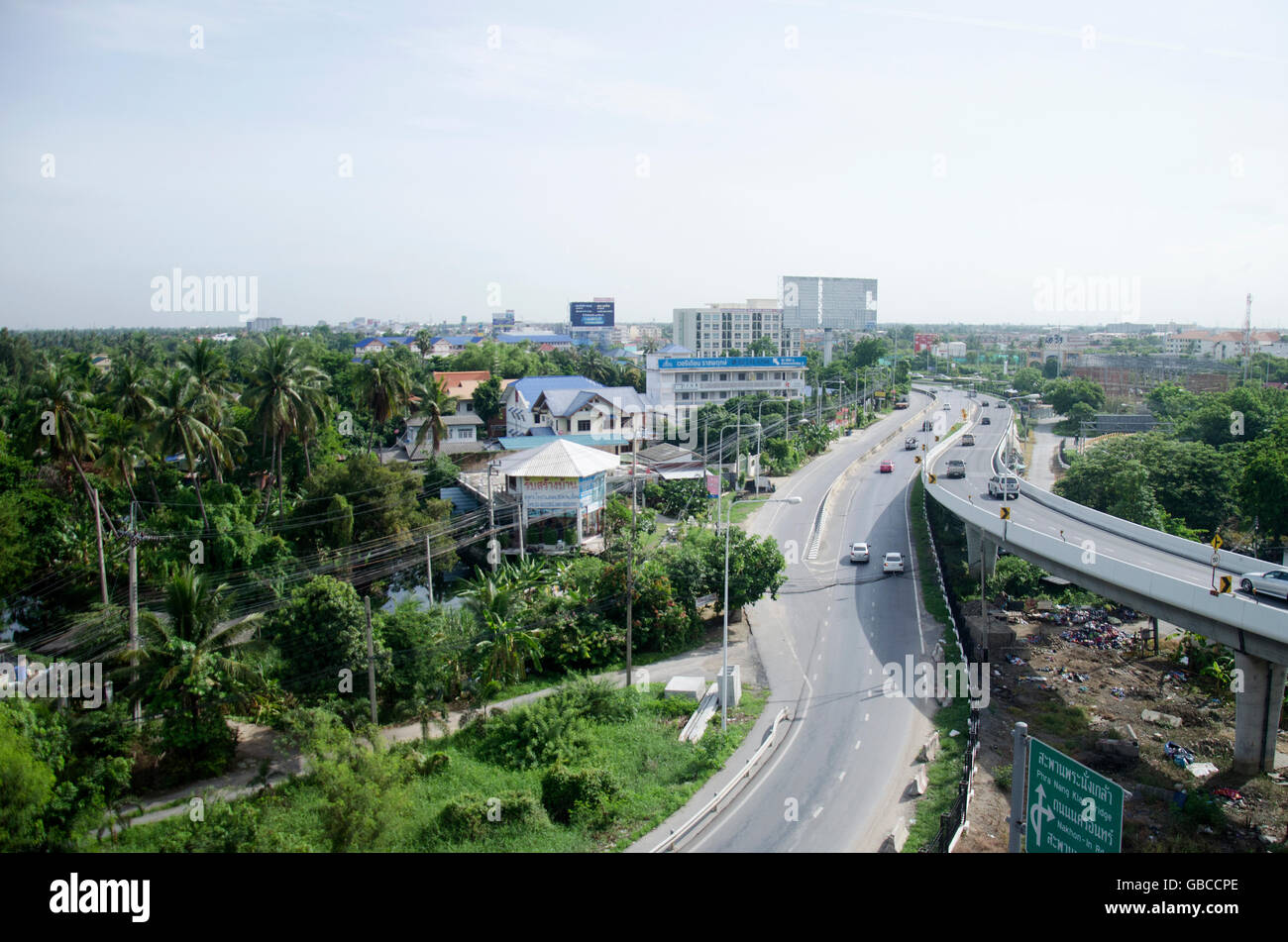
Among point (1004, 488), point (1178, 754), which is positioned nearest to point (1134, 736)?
point (1178, 754)

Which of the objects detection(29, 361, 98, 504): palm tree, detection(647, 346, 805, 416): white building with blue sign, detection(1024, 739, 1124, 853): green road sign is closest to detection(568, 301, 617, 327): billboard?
detection(647, 346, 805, 416): white building with blue sign

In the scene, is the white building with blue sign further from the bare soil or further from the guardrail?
the guardrail

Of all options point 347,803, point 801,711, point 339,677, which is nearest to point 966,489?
point 801,711

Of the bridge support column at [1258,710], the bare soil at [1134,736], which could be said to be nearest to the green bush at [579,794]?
the bare soil at [1134,736]

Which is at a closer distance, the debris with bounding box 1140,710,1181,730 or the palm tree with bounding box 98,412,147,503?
the debris with bounding box 1140,710,1181,730

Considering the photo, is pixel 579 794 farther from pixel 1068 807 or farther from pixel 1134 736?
pixel 1134 736

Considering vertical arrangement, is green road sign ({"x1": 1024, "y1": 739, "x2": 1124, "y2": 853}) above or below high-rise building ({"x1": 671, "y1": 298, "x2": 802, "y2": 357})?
below

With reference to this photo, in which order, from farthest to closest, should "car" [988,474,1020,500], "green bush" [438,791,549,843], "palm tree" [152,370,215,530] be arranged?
"car" [988,474,1020,500] → "palm tree" [152,370,215,530] → "green bush" [438,791,549,843]
